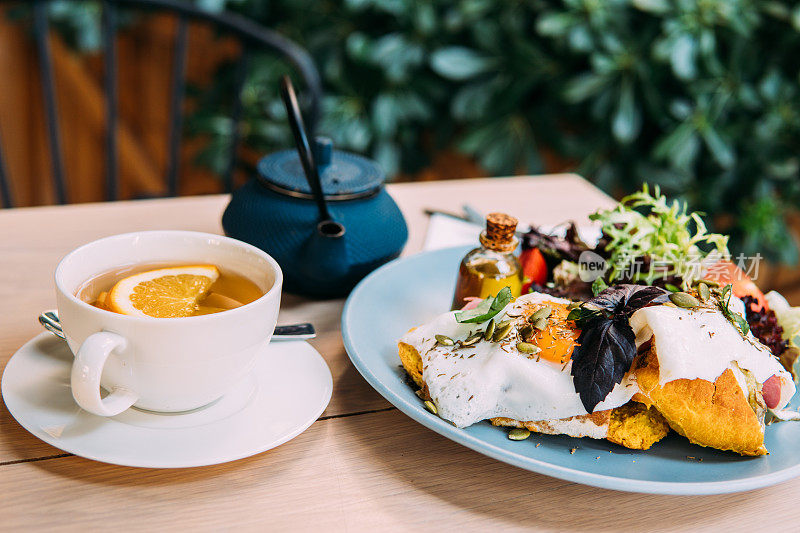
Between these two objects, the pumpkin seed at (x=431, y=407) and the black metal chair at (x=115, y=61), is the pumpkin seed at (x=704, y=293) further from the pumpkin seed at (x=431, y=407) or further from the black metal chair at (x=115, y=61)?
the black metal chair at (x=115, y=61)

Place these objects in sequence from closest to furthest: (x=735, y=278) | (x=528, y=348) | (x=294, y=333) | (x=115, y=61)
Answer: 1. (x=528, y=348)
2. (x=294, y=333)
3. (x=735, y=278)
4. (x=115, y=61)

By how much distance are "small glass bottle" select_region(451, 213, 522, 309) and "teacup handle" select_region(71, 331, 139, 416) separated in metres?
0.41

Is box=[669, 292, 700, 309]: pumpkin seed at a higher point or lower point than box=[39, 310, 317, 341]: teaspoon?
higher

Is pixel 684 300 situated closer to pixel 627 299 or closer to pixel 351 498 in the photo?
pixel 627 299

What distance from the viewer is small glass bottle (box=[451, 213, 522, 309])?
2.53 ft

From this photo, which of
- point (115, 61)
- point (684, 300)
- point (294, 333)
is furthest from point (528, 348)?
point (115, 61)

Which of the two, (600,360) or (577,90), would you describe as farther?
(577,90)

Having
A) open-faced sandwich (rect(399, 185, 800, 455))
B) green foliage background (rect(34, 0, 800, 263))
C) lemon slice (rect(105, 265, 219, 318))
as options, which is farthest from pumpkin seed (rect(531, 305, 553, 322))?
green foliage background (rect(34, 0, 800, 263))

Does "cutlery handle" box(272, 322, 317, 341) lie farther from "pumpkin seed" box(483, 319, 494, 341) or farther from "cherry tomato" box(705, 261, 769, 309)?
"cherry tomato" box(705, 261, 769, 309)

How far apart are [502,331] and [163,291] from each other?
320 millimetres

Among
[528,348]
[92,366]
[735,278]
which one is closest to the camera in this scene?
[92,366]

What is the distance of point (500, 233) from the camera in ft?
2.48

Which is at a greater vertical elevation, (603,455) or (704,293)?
(704,293)

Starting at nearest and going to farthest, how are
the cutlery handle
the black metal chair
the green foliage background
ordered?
the cutlery handle
the black metal chair
the green foliage background
